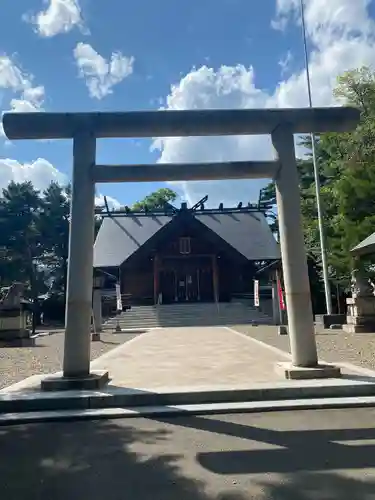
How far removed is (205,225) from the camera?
101 feet

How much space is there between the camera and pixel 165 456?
4141 millimetres

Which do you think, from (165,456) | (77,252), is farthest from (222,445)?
(77,252)

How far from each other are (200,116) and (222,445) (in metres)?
5.32

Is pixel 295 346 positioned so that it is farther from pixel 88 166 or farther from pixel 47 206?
pixel 47 206

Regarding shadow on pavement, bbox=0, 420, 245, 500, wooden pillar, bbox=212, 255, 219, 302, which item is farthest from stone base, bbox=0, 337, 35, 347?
wooden pillar, bbox=212, 255, 219, 302

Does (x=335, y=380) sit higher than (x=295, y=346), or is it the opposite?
(x=295, y=346)

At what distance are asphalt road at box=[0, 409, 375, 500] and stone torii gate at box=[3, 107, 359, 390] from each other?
1.76 metres

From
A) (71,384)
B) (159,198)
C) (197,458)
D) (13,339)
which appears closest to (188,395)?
(71,384)

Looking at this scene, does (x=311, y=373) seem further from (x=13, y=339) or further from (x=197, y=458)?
(x=13, y=339)

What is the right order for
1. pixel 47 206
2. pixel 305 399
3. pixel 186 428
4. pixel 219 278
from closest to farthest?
pixel 186 428 → pixel 305 399 → pixel 219 278 → pixel 47 206

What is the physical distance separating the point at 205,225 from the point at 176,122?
76.7ft

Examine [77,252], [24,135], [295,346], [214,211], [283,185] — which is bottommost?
[295,346]

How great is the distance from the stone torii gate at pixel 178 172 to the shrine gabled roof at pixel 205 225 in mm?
22834

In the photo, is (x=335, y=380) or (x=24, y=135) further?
(x=24, y=135)
